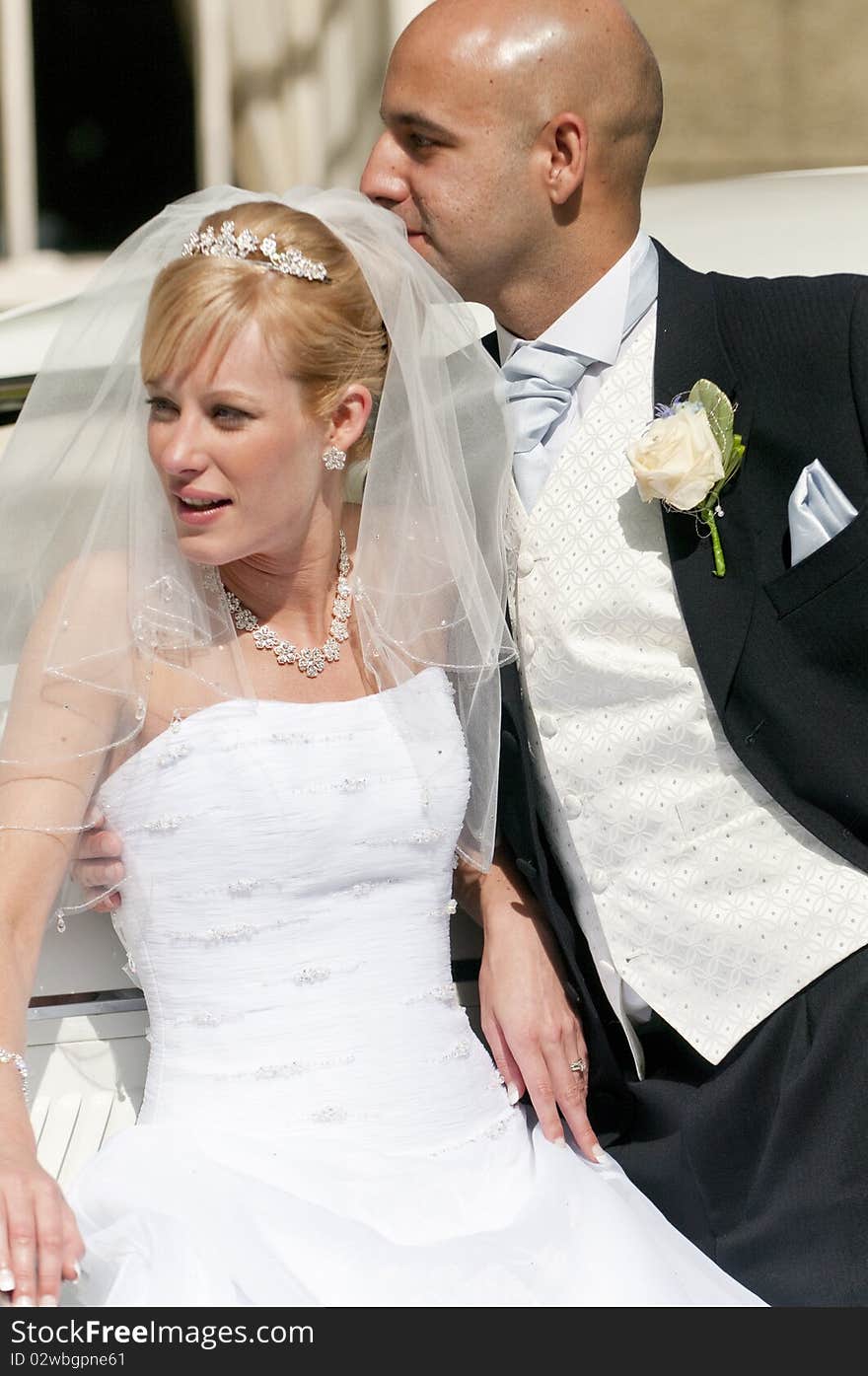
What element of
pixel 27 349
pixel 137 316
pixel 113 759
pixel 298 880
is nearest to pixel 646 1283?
pixel 298 880

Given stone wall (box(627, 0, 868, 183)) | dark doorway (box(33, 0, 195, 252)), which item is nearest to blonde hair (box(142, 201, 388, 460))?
stone wall (box(627, 0, 868, 183))

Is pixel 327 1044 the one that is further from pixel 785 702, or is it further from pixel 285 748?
pixel 785 702

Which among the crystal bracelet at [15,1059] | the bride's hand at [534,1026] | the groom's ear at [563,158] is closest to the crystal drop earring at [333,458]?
the groom's ear at [563,158]

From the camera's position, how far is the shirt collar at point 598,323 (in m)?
2.17

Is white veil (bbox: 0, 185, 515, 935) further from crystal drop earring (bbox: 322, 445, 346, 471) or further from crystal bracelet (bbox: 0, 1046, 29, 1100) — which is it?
crystal bracelet (bbox: 0, 1046, 29, 1100)

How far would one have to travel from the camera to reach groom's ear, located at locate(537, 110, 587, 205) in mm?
2221

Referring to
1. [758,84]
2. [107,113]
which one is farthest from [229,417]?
[107,113]

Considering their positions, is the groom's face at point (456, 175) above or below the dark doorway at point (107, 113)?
above

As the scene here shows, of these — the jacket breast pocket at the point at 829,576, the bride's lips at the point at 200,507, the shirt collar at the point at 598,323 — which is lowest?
the jacket breast pocket at the point at 829,576

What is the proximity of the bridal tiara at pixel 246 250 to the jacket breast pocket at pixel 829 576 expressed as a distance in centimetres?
71

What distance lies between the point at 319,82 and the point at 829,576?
396 centimetres

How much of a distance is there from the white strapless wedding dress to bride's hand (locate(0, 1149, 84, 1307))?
186 mm

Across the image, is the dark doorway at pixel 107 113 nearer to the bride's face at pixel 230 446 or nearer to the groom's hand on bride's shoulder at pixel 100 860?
the bride's face at pixel 230 446

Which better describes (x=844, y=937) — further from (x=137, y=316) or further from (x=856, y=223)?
(x=856, y=223)
